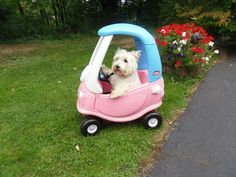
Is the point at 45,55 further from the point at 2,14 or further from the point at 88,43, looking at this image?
the point at 2,14

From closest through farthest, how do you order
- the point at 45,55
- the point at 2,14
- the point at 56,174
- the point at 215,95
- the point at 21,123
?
the point at 56,174 < the point at 21,123 < the point at 215,95 < the point at 45,55 < the point at 2,14

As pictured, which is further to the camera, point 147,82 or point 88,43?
point 88,43

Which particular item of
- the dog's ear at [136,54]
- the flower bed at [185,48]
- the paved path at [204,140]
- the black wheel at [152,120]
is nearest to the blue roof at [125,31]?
the dog's ear at [136,54]

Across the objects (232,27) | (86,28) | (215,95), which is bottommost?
(86,28)

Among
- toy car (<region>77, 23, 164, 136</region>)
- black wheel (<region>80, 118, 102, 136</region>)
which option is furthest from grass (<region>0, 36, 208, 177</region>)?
toy car (<region>77, 23, 164, 136</region>)

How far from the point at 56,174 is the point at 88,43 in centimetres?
714

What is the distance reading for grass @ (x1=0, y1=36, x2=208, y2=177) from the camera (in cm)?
338

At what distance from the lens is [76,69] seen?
6.85 meters

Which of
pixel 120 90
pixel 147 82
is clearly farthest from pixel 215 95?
pixel 120 90

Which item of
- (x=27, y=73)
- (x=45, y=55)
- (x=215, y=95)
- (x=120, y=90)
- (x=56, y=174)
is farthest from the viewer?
(x=45, y=55)

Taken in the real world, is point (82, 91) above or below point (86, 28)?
above

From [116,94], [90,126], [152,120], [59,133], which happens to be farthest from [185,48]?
[59,133]

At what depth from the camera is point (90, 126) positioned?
3861mm

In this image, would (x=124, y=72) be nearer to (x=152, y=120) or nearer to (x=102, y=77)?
(x=102, y=77)
